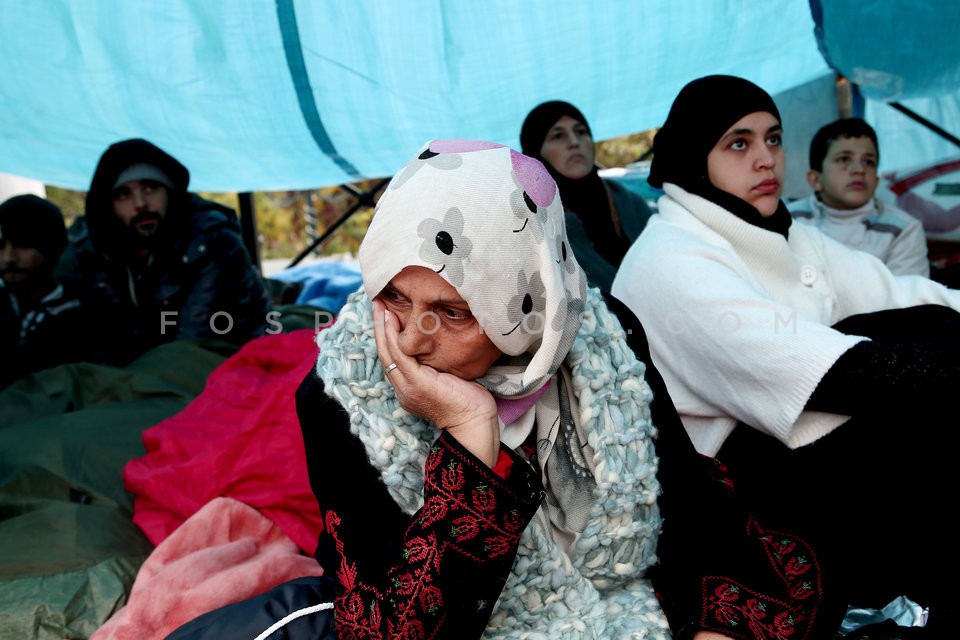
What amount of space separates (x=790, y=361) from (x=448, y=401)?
0.83m

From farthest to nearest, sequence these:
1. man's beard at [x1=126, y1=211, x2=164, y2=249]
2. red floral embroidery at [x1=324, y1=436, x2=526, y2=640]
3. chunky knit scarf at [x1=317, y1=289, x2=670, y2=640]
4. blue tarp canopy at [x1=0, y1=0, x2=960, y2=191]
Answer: man's beard at [x1=126, y1=211, x2=164, y2=249] → blue tarp canopy at [x1=0, y1=0, x2=960, y2=191] → chunky knit scarf at [x1=317, y1=289, x2=670, y2=640] → red floral embroidery at [x1=324, y1=436, x2=526, y2=640]

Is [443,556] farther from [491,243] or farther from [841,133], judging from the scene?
[841,133]

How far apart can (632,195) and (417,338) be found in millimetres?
2848

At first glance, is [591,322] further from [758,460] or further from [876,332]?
[876,332]

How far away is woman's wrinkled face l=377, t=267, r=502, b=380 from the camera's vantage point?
3.75 ft

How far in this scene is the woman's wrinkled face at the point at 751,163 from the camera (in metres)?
1.96

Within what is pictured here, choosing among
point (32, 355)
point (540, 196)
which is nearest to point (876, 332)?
point (540, 196)

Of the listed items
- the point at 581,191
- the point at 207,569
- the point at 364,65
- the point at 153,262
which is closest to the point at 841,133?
the point at 581,191

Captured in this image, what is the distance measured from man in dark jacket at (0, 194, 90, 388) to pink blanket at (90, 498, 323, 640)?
4.79 ft

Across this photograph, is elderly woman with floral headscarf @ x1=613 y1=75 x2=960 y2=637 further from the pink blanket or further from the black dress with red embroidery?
the pink blanket

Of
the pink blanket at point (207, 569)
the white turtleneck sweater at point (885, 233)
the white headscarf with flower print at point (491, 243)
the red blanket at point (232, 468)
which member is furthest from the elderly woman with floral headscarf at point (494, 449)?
the white turtleneck sweater at point (885, 233)

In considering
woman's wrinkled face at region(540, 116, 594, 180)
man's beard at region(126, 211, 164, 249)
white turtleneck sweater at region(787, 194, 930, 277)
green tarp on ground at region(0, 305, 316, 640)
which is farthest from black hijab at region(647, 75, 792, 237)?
man's beard at region(126, 211, 164, 249)

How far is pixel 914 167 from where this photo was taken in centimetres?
406

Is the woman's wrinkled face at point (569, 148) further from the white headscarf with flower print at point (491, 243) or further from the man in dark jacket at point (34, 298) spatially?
the white headscarf with flower print at point (491, 243)
